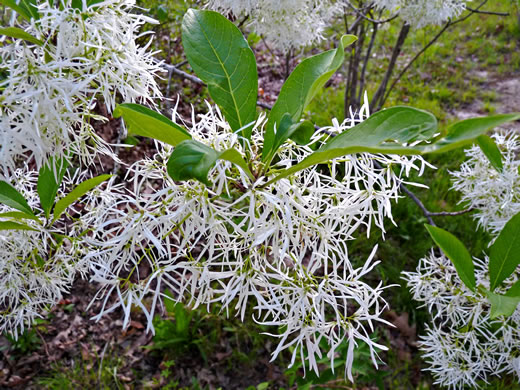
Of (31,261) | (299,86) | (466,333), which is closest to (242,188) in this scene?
(299,86)

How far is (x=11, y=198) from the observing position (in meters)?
0.84

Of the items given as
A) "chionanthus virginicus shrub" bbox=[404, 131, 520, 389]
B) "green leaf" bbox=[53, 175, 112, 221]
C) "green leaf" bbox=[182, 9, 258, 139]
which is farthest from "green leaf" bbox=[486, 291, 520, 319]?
"green leaf" bbox=[53, 175, 112, 221]

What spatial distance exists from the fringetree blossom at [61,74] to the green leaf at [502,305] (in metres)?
0.82

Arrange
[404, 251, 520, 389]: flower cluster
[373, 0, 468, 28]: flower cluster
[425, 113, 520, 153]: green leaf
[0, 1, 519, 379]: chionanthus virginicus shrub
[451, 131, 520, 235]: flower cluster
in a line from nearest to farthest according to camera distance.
Answer: [425, 113, 520, 153]: green leaf
[0, 1, 519, 379]: chionanthus virginicus shrub
[404, 251, 520, 389]: flower cluster
[451, 131, 520, 235]: flower cluster
[373, 0, 468, 28]: flower cluster

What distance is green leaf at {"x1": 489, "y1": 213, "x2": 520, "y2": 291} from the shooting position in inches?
37.5

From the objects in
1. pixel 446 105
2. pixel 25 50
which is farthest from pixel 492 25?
pixel 25 50

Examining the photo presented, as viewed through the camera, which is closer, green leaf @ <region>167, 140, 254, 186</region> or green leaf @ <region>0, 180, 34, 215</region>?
green leaf @ <region>167, 140, 254, 186</region>

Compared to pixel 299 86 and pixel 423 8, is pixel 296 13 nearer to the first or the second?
pixel 423 8

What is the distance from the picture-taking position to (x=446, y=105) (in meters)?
3.56

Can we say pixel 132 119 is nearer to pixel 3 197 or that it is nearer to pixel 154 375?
pixel 3 197

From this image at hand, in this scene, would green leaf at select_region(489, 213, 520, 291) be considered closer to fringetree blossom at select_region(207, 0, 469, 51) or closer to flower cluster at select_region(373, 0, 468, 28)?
fringetree blossom at select_region(207, 0, 469, 51)

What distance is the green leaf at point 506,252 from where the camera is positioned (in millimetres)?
952

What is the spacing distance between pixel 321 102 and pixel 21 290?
9.57 feet

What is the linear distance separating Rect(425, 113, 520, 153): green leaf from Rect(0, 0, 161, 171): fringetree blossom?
50 cm
